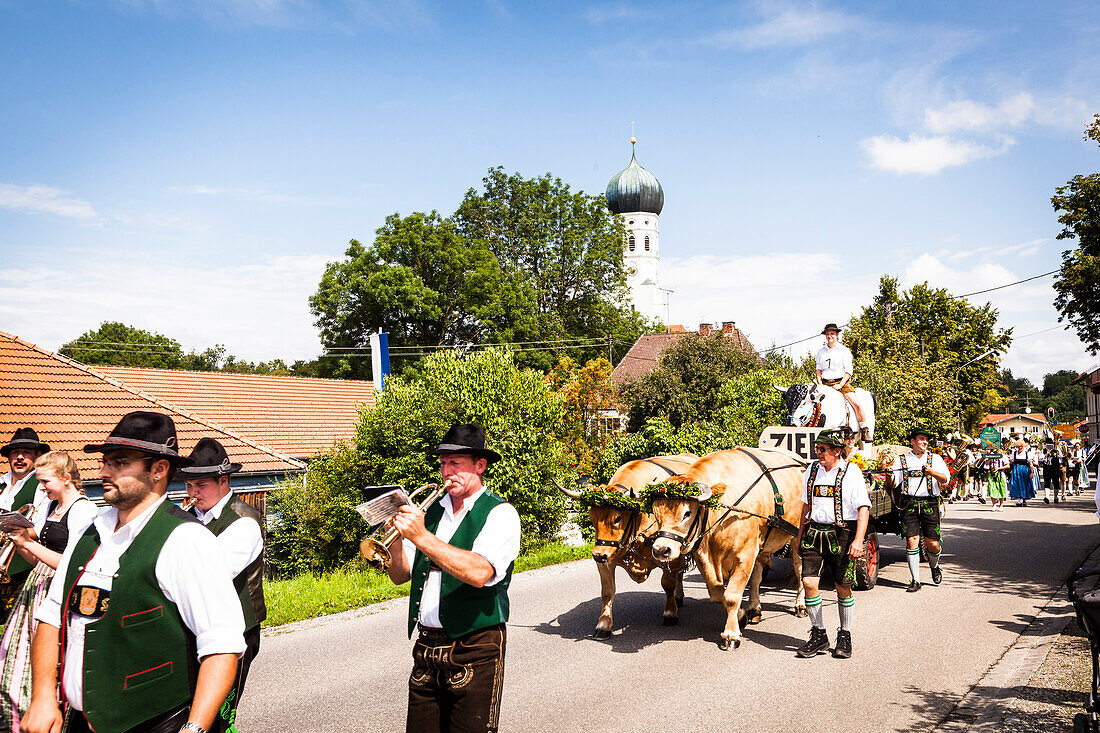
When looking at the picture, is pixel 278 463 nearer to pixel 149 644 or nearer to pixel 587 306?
pixel 149 644

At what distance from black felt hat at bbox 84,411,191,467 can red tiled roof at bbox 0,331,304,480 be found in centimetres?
1450

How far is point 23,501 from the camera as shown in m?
6.34

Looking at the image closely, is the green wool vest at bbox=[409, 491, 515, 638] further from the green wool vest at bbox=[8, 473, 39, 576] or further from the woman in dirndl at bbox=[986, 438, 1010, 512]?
the woman in dirndl at bbox=[986, 438, 1010, 512]

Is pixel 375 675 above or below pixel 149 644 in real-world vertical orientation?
below

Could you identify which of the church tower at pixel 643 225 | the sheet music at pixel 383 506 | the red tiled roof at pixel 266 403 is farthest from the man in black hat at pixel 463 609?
the church tower at pixel 643 225

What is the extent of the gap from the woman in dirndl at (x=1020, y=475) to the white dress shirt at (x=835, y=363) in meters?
17.1

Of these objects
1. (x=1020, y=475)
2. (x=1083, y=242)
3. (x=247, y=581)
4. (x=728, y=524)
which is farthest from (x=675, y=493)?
(x=1020, y=475)

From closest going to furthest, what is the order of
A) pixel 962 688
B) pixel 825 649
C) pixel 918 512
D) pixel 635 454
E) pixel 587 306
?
1. pixel 962 688
2. pixel 825 649
3. pixel 918 512
4. pixel 635 454
5. pixel 587 306

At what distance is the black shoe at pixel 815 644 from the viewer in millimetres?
7977

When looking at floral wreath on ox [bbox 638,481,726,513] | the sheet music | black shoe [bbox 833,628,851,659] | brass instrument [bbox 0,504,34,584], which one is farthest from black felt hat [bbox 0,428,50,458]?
black shoe [bbox 833,628,851,659]

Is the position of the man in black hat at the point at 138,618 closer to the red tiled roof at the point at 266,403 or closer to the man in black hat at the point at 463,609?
the man in black hat at the point at 463,609

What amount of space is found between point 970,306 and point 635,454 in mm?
38556

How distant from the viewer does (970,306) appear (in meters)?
45.6

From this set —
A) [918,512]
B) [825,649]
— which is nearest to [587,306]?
[918,512]
